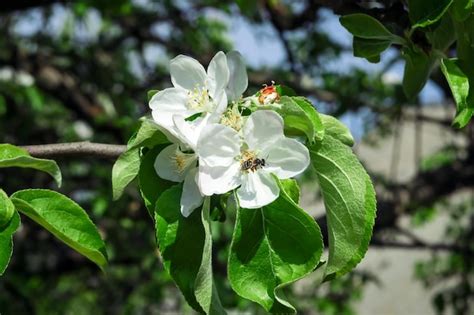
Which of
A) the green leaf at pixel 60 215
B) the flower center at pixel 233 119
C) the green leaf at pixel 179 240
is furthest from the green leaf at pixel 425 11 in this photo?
the green leaf at pixel 60 215

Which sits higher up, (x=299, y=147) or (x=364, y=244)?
(x=299, y=147)

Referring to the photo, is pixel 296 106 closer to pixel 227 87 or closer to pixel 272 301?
pixel 227 87

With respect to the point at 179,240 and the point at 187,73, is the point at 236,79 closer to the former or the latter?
the point at 187,73

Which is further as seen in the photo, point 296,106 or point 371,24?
point 371,24

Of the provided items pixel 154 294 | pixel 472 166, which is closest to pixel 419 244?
pixel 472 166

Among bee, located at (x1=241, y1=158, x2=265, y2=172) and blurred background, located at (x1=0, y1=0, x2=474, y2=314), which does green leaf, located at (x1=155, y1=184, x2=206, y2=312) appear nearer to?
bee, located at (x1=241, y1=158, x2=265, y2=172)

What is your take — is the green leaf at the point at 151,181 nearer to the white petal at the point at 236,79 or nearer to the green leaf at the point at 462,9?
the white petal at the point at 236,79
